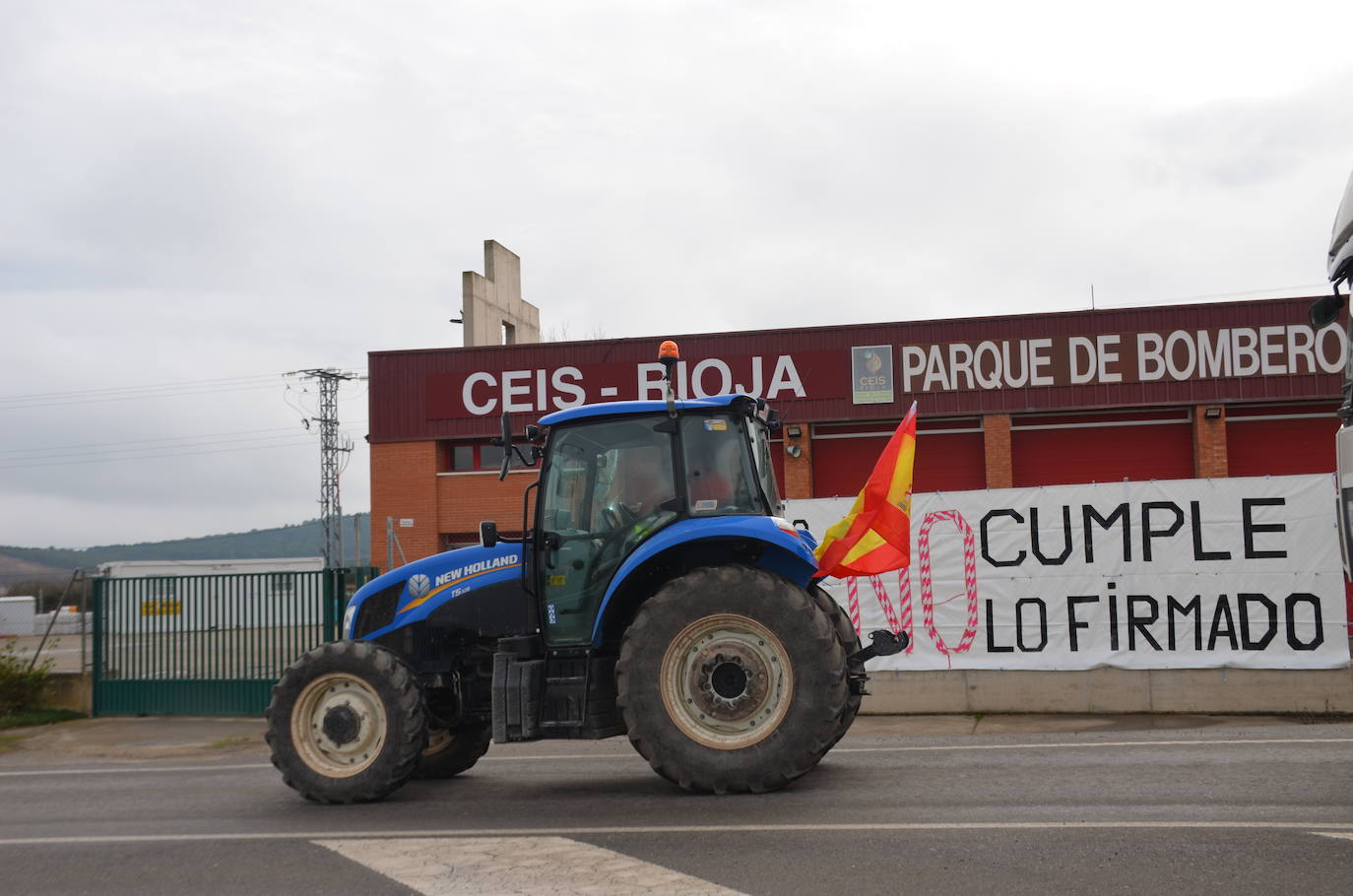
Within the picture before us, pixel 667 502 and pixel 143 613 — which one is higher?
pixel 667 502

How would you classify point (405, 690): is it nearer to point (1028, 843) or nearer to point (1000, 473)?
point (1028, 843)

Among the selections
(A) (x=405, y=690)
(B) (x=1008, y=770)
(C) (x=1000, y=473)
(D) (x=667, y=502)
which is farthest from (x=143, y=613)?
(C) (x=1000, y=473)

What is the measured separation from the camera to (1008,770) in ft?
26.9

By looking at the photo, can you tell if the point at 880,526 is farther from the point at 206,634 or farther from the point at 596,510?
the point at 206,634

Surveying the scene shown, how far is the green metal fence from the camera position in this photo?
14820 millimetres

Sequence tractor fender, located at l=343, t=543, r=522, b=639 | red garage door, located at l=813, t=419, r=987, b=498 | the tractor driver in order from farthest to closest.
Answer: red garage door, located at l=813, t=419, r=987, b=498 < tractor fender, located at l=343, t=543, r=522, b=639 < the tractor driver

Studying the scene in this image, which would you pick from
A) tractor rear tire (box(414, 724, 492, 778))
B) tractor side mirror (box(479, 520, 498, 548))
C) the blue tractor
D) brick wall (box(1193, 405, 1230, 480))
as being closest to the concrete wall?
the blue tractor

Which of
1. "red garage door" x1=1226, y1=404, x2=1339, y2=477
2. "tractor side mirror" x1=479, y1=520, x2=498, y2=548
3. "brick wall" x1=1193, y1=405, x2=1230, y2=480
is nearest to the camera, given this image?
"tractor side mirror" x1=479, y1=520, x2=498, y2=548

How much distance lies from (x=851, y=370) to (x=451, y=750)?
2023 cm

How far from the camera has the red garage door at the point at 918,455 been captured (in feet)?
91.2

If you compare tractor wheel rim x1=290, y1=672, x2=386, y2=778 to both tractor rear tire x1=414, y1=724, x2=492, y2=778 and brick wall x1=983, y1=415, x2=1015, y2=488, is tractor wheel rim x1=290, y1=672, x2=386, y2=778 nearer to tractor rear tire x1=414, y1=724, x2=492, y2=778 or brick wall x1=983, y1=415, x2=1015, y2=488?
tractor rear tire x1=414, y1=724, x2=492, y2=778

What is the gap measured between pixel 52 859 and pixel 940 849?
4816 millimetres

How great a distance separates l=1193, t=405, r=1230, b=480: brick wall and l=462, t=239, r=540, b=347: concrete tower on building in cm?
2012

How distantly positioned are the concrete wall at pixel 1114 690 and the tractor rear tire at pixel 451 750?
4958 mm
